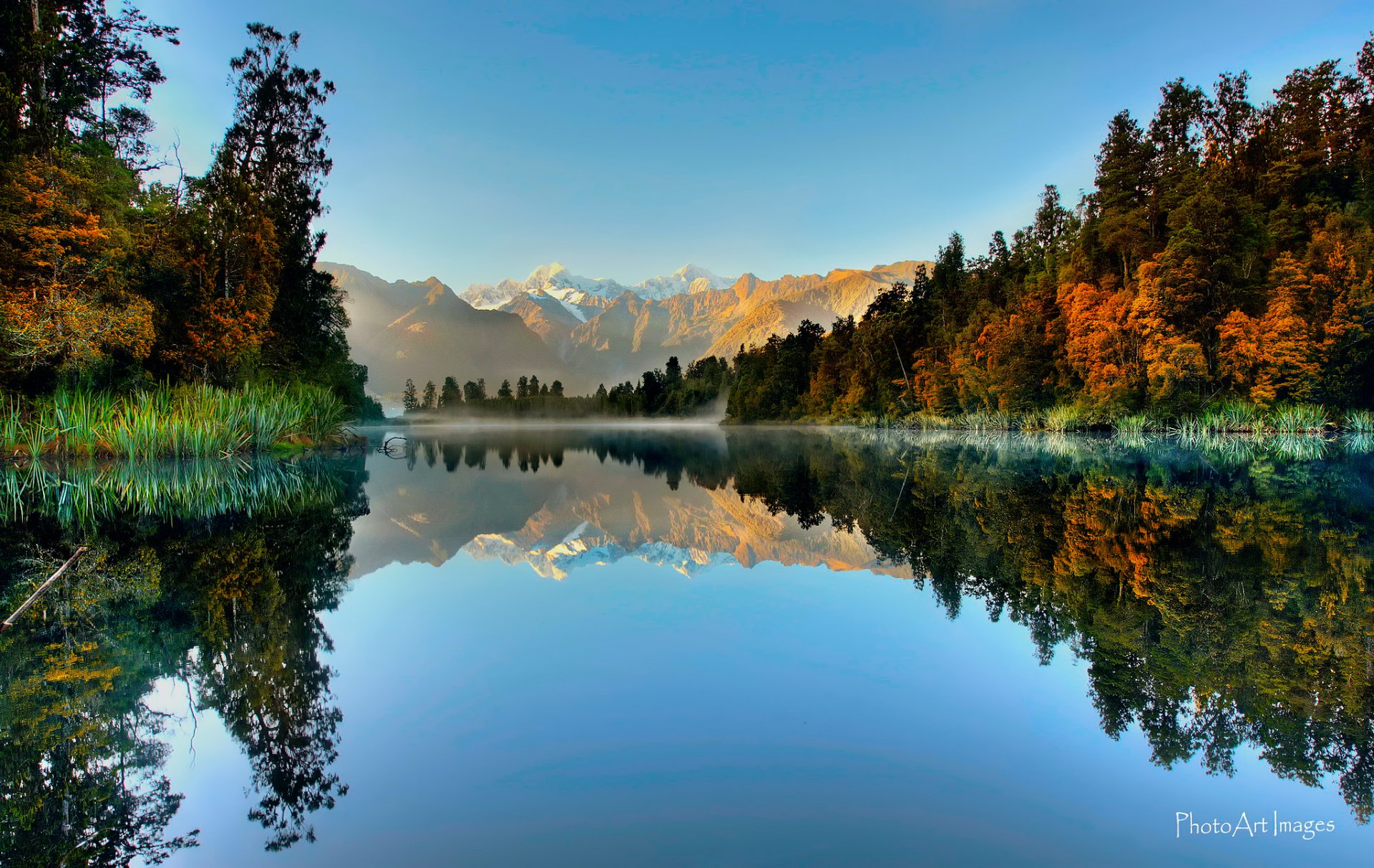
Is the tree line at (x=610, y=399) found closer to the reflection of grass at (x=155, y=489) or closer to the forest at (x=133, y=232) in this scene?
the forest at (x=133, y=232)

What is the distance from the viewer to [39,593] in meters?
5.61

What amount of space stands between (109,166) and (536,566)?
2275 centimetres

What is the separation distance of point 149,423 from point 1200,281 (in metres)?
43.7

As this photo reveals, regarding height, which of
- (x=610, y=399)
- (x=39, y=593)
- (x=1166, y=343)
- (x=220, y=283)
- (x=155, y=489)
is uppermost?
(x=220, y=283)

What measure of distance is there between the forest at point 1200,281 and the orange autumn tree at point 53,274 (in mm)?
43002

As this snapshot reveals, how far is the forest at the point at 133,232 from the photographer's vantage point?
17000 millimetres

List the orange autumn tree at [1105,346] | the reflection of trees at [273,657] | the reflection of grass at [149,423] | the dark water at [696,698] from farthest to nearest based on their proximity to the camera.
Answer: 1. the orange autumn tree at [1105,346]
2. the reflection of grass at [149,423]
3. the reflection of trees at [273,657]
4. the dark water at [696,698]

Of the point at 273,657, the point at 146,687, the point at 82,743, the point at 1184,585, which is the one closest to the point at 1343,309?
the point at 1184,585

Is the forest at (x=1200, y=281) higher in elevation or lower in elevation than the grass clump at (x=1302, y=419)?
higher

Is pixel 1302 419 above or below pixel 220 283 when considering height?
below

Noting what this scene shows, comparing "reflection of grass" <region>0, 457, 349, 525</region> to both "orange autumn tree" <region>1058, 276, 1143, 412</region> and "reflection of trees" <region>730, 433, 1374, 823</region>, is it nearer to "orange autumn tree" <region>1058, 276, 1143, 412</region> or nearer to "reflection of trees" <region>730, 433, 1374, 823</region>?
"reflection of trees" <region>730, 433, 1374, 823</region>

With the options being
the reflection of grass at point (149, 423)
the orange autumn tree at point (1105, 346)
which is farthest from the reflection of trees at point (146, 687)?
the orange autumn tree at point (1105, 346)

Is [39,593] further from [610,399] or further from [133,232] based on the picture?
[610,399]

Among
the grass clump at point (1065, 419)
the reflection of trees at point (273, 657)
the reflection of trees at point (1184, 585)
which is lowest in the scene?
the reflection of trees at point (273, 657)
